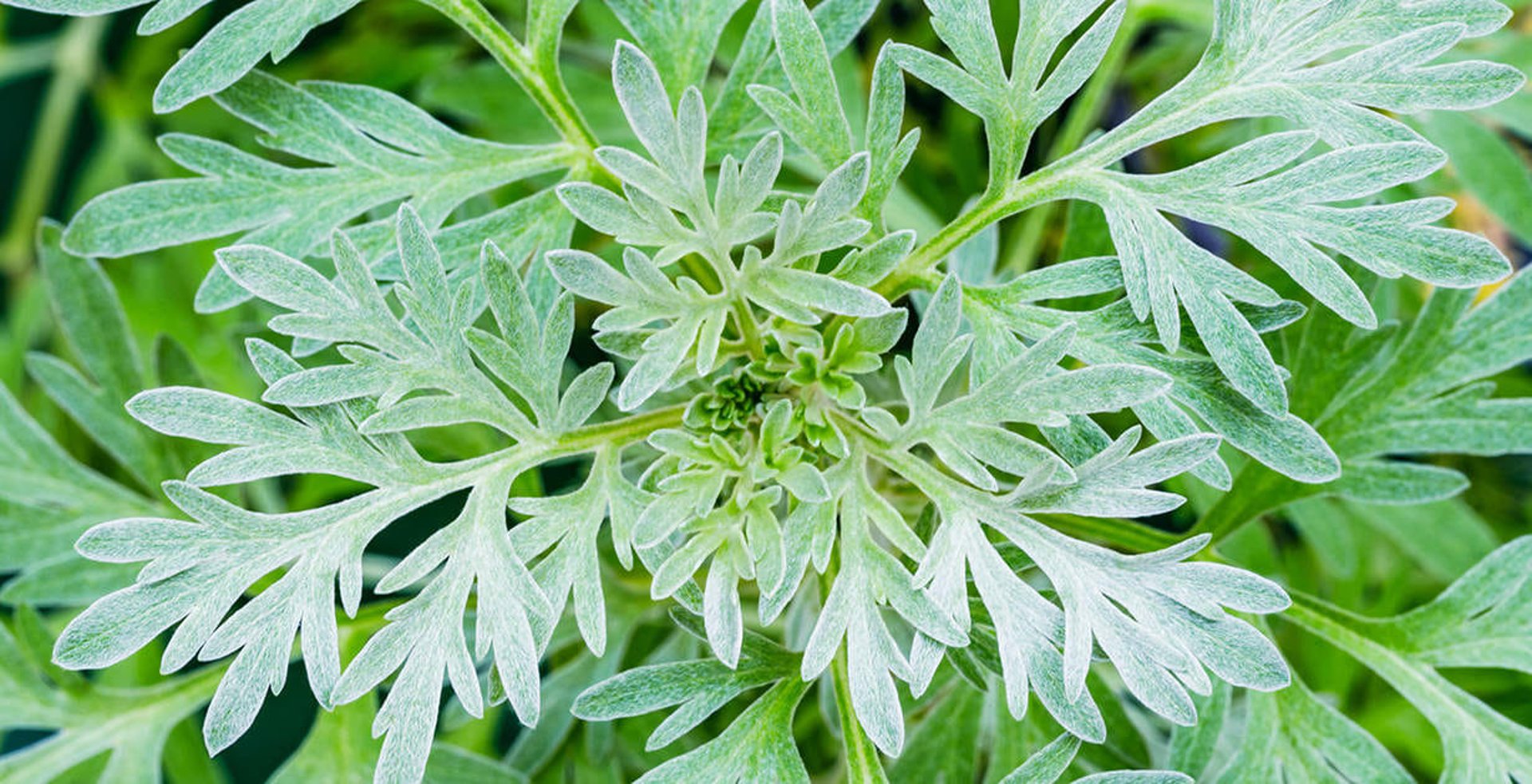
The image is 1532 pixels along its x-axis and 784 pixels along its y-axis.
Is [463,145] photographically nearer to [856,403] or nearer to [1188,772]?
[856,403]

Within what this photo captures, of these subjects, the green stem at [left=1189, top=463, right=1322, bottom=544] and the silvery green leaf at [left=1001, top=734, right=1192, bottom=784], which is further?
the green stem at [left=1189, top=463, right=1322, bottom=544]

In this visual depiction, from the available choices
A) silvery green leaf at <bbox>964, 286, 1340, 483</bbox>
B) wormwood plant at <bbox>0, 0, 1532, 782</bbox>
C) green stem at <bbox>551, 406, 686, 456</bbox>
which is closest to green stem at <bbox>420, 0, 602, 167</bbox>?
wormwood plant at <bbox>0, 0, 1532, 782</bbox>

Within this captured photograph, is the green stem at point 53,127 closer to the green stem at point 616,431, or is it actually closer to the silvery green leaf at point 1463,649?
the green stem at point 616,431

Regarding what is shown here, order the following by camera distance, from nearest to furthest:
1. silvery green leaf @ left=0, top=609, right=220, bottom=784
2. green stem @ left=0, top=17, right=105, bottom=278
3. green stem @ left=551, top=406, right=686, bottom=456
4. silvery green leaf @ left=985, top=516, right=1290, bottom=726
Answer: silvery green leaf @ left=985, top=516, right=1290, bottom=726 → green stem @ left=551, top=406, right=686, bottom=456 → silvery green leaf @ left=0, top=609, right=220, bottom=784 → green stem @ left=0, top=17, right=105, bottom=278

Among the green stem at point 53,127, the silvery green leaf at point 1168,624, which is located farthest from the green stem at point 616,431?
the green stem at point 53,127

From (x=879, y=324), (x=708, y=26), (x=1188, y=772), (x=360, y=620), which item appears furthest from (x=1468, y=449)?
(x=360, y=620)

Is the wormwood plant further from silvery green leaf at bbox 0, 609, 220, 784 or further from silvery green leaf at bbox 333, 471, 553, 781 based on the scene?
silvery green leaf at bbox 0, 609, 220, 784
